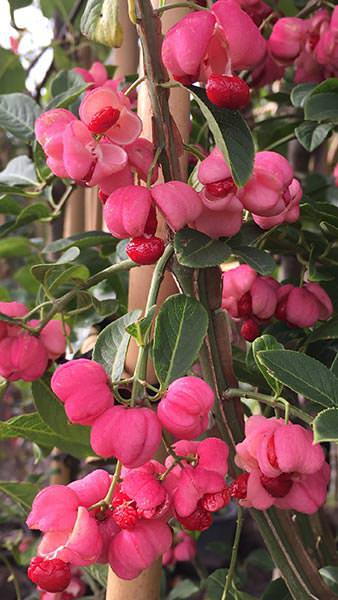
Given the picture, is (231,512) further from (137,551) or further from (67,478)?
(137,551)

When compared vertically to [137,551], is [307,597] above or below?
below

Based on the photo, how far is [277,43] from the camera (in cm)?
61

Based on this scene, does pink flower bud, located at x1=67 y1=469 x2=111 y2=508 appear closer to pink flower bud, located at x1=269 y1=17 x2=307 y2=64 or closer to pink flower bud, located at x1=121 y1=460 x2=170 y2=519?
pink flower bud, located at x1=121 y1=460 x2=170 y2=519

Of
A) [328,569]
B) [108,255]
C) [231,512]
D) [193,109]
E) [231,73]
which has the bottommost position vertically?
[231,512]

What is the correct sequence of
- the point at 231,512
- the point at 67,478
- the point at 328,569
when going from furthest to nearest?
the point at 231,512 < the point at 67,478 < the point at 328,569

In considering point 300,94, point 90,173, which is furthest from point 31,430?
point 300,94

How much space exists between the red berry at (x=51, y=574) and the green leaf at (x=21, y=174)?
0.39 m

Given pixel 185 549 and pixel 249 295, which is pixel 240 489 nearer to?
pixel 249 295

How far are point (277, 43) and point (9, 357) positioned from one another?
1.08ft

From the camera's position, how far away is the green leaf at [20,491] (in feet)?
2.12

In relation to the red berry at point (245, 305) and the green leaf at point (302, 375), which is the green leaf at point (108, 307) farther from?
the green leaf at point (302, 375)

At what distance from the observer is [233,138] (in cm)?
38

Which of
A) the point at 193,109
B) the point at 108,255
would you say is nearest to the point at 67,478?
the point at 108,255

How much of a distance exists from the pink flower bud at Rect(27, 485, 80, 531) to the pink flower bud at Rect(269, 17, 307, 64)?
394 mm
